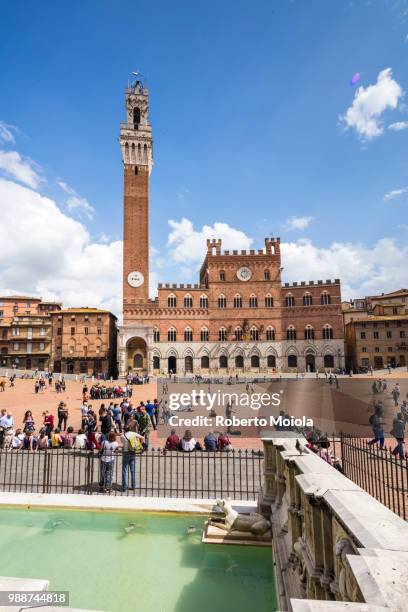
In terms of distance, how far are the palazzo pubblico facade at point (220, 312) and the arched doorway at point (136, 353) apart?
0.39ft

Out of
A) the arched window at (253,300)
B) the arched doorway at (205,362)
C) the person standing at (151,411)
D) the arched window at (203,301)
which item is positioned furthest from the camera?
the arched window at (253,300)

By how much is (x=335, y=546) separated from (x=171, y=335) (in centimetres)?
4348

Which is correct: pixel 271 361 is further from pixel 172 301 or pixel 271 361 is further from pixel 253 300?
pixel 172 301

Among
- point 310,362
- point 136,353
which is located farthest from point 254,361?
point 136,353

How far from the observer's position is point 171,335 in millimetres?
45688

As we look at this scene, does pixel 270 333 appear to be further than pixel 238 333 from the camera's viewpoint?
Yes

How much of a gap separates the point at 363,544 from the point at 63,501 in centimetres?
607

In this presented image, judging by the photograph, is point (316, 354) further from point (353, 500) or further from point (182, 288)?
point (353, 500)

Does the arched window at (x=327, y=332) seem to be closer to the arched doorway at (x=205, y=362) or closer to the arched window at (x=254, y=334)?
the arched window at (x=254, y=334)

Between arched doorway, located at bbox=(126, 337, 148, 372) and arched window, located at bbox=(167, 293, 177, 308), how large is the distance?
18.3ft

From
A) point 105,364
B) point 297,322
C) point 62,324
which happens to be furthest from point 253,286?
point 62,324

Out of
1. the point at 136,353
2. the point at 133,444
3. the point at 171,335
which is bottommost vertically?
the point at 133,444

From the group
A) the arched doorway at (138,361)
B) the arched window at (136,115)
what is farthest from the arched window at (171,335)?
the arched window at (136,115)

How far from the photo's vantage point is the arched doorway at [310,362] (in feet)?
151
